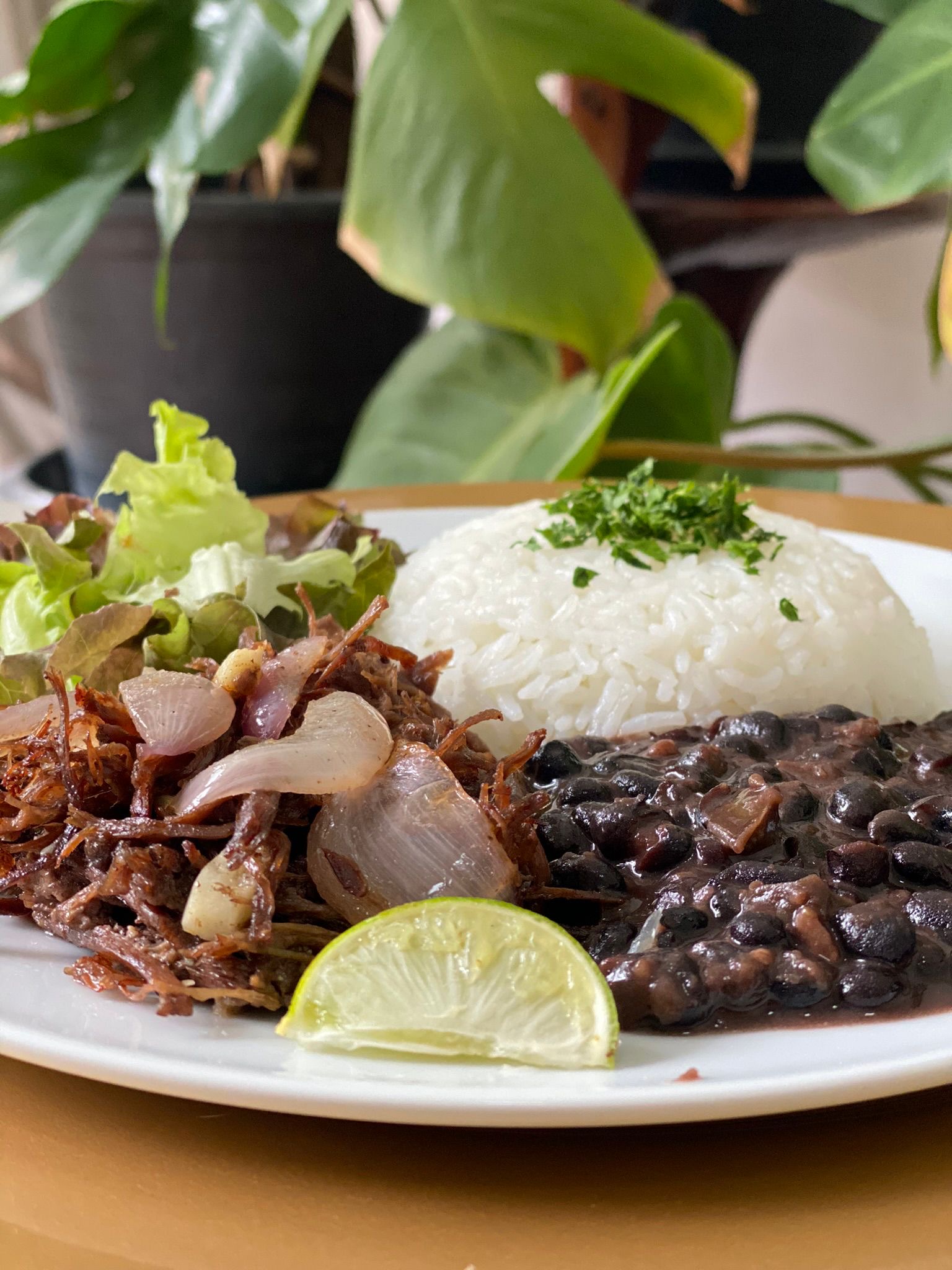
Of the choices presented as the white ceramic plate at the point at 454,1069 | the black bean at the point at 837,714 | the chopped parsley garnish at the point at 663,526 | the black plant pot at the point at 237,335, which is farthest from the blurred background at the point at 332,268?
the white ceramic plate at the point at 454,1069

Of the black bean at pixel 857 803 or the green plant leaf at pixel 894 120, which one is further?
the green plant leaf at pixel 894 120

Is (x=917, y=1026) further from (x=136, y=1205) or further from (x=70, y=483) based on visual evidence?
(x=70, y=483)

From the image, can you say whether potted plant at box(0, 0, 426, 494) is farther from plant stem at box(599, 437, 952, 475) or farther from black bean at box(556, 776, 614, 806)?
black bean at box(556, 776, 614, 806)

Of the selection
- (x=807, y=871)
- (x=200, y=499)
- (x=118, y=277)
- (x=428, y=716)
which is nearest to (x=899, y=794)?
(x=807, y=871)

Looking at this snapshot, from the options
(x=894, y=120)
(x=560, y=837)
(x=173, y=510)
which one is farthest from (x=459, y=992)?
(x=894, y=120)

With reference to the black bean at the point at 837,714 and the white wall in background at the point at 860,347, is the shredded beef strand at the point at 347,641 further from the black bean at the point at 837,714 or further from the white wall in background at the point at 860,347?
the white wall in background at the point at 860,347

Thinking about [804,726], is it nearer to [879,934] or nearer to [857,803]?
[857,803]
